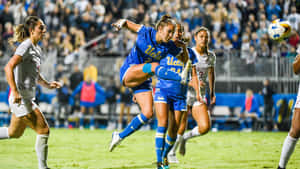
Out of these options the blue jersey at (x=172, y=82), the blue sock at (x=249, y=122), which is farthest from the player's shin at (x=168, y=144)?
the blue sock at (x=249, y=122)

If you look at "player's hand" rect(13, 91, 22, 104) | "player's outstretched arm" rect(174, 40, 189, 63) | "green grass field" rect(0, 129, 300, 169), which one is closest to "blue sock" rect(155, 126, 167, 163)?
"green grass field" rect(0, 129, 300, 169)

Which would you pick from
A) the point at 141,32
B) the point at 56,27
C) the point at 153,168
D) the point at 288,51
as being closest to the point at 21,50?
the point at 141,32

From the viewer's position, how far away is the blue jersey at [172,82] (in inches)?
298

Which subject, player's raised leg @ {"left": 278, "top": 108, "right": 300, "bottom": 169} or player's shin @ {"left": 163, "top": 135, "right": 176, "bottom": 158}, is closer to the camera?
player's raised leg @ {"left": 278, "top": 108, "right": 300, "bottom": 169}

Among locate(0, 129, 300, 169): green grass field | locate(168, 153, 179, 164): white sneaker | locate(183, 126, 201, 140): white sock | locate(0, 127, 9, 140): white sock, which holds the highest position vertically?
locate(0, 127, 9, 140): white sock

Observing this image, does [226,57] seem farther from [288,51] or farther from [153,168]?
[153,168]

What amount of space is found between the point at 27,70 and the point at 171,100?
2.33 meters

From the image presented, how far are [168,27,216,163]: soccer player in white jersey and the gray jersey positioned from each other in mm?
2851

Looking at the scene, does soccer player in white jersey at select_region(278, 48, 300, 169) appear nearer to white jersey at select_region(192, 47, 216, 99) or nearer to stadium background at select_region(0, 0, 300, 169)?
white jersey at select_region(192, 47, 216, 99)

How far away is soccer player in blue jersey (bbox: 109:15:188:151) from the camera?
7410 millimetres

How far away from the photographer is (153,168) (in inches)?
308

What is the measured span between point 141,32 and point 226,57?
36.4ft

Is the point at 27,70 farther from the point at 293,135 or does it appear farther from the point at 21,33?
the point at 293,135

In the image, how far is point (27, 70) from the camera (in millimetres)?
6723
